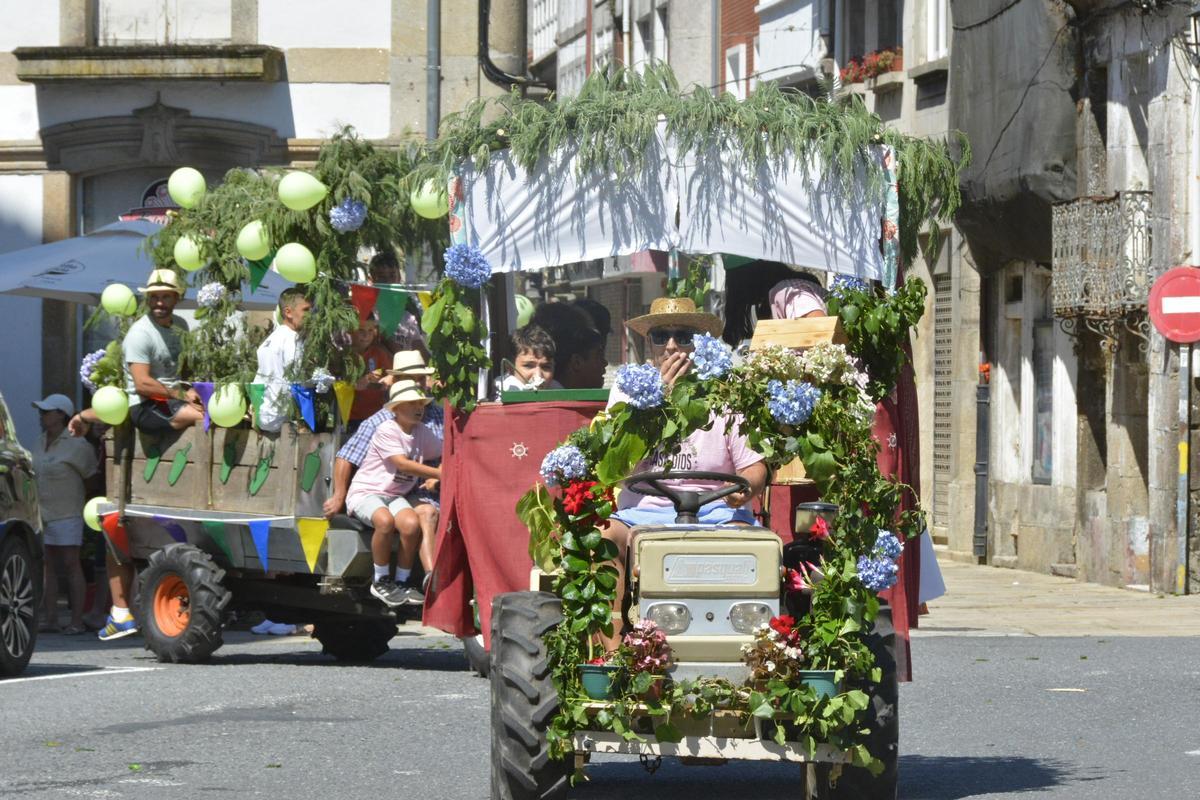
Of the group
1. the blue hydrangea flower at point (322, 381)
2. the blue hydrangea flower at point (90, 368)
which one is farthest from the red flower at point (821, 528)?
the blue hydrangea flower at point (90, 368)

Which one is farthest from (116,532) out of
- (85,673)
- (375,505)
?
(375,505)

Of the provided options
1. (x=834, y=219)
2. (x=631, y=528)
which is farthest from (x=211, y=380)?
(x=631, y=528)

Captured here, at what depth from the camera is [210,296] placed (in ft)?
55.4

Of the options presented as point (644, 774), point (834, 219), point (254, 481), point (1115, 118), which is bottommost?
point (644, 774)

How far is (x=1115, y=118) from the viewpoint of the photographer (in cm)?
2397

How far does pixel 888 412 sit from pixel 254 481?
547 cm

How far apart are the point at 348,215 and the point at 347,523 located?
89.0 inches

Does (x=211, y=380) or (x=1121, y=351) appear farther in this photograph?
(x=1121, y=351)

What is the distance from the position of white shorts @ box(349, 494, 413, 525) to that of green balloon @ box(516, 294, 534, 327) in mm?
2359

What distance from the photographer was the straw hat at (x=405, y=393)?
47.8ft

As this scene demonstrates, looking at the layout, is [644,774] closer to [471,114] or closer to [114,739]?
[114,739]

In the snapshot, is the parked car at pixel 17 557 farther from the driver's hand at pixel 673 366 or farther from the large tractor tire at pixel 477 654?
the driver's hand at pixel 673 366

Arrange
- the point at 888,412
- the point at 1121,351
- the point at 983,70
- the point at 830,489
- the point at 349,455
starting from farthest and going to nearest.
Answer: the point at 983,70 → the point at 1121,351 → the point at 349,455 → the point at 888,412 → the point at 830,489

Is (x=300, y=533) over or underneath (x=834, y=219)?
underneath
